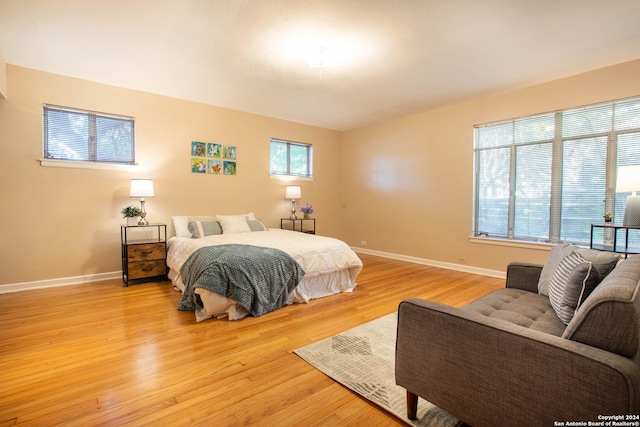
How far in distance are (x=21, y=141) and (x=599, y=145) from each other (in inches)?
280

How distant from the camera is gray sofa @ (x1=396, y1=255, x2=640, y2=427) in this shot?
0.98 metres

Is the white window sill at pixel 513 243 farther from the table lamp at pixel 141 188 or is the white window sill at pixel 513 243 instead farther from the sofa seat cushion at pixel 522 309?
the table lamp at pixel 141 188

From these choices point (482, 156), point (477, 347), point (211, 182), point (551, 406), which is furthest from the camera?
point (211, 182)

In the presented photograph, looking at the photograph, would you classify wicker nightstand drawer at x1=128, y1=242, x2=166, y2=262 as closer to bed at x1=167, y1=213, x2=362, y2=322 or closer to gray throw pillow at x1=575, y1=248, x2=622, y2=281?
bed at x1=167, y1=213, x2=362, y2=322

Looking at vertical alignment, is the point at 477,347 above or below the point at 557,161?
below

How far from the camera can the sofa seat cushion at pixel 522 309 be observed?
163 centimetres

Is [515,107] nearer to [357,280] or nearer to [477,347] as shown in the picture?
[357,280]

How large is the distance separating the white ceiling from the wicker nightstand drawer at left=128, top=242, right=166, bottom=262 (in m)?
2.24

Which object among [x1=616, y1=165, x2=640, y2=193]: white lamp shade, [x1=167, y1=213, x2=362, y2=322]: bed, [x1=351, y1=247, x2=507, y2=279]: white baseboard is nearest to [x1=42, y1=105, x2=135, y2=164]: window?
[x1=167, y1=213, x2=362, y2=322]: bed

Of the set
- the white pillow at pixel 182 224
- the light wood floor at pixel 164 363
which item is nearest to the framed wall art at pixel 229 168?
the white pillow at pixel 182 224

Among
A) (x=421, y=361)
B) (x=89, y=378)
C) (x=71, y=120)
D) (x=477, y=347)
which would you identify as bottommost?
(x=89, y=378)

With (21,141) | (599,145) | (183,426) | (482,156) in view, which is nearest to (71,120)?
(21,141)

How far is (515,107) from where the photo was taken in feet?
14.0

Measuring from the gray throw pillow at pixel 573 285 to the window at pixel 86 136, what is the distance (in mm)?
5072
